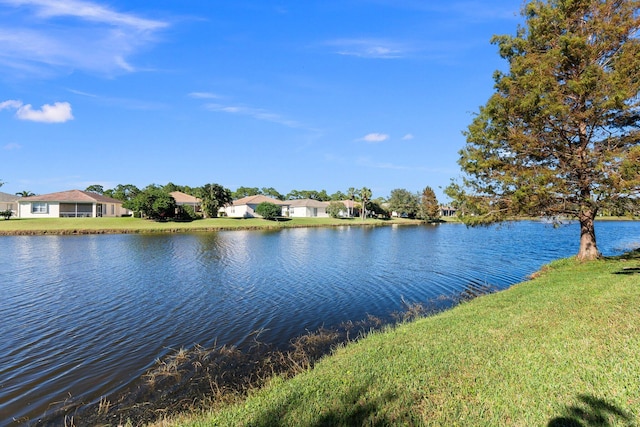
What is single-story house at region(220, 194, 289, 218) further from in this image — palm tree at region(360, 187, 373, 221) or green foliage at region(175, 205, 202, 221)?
palm tree at region(360, 187, 373, 221)

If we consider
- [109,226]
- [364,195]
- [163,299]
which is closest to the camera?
[163,299]

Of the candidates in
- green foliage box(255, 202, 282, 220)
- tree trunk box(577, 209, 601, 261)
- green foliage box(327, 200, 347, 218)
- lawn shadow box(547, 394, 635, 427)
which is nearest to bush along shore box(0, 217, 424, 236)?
green foliage box(255, 202, 282, 220)

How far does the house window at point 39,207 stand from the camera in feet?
206

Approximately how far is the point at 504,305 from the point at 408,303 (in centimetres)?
451

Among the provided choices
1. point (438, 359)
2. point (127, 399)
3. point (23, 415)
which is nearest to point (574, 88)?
point (438, 359)

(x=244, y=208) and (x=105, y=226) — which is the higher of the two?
(x=244, y=208)

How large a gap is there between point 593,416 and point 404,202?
94521 millimetres

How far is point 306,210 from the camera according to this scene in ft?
300

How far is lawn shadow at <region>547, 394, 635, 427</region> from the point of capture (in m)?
3.86

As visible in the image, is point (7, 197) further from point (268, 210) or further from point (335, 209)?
point (335, 209)

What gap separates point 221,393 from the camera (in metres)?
6.89

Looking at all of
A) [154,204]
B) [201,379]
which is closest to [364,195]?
[154,204]

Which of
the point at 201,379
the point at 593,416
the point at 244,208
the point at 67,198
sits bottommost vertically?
the point at 201,379

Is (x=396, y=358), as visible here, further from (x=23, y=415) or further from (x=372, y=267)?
(x=372, y=267)
